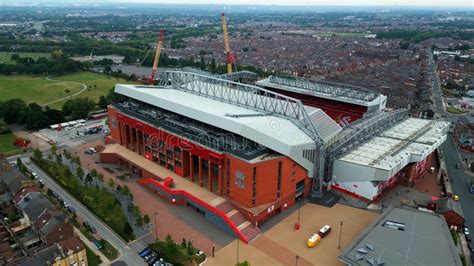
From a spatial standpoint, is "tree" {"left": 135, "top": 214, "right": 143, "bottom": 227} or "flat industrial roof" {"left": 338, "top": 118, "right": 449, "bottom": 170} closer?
"tree" {"left": 135, "top": 214, "right": 143, "bottom": 227}

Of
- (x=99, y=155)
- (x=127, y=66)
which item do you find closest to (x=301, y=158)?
(x=99, y=155)

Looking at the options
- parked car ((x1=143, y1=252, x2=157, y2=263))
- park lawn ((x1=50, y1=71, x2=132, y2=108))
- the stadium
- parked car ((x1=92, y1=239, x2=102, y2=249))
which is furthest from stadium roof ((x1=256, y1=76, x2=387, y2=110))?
parked car ((x1=92, y1=239, x2=102, y2=249))

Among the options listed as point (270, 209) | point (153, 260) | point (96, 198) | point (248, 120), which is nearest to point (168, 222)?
point (153, 260)

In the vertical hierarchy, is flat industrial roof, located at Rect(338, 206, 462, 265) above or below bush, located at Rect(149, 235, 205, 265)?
above

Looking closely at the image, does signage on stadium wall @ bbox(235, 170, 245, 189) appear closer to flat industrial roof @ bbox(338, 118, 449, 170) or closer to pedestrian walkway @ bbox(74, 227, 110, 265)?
flat industrial roof @ bbox(338, 118, 449, 170)

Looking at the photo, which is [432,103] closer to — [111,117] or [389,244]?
[389,244]

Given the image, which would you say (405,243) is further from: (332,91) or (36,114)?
(36,114)
